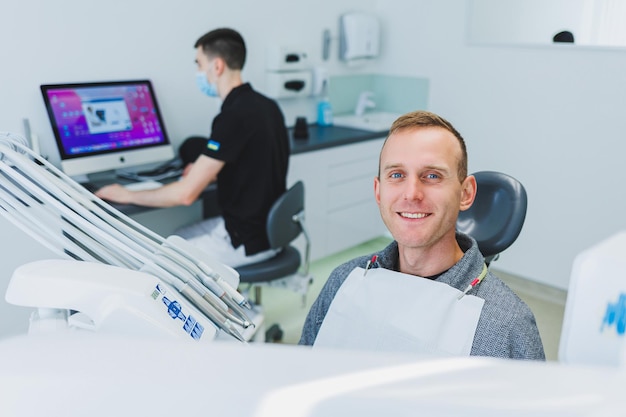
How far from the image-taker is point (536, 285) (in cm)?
371

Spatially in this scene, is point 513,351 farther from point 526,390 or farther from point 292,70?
Answer: point 292,70

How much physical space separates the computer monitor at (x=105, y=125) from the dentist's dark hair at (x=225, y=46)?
0.42 meters

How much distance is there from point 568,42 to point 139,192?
2.47m

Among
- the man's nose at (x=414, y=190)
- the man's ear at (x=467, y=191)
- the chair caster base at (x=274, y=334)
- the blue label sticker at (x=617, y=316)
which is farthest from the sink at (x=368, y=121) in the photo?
the blue label sticker at (x=617, y=316)

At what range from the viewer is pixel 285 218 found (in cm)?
249

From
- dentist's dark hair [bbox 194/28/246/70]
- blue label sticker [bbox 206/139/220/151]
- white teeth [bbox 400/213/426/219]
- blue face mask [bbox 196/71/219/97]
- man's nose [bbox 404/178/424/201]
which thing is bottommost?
blue label sticker [bbox 206/139/220/151]

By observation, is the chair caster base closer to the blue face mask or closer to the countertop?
the countertop

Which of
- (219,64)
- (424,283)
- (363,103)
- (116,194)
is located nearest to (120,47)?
(219,64)

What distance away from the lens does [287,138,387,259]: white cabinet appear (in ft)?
11.3

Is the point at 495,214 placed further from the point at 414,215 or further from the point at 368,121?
the point at 368,121

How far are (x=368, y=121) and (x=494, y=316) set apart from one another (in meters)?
3.03

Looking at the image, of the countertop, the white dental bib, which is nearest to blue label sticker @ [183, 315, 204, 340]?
the white dental bib

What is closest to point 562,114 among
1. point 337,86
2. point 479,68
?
→ point 479,68

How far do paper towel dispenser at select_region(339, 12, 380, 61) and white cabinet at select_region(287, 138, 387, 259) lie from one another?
0.66 m
